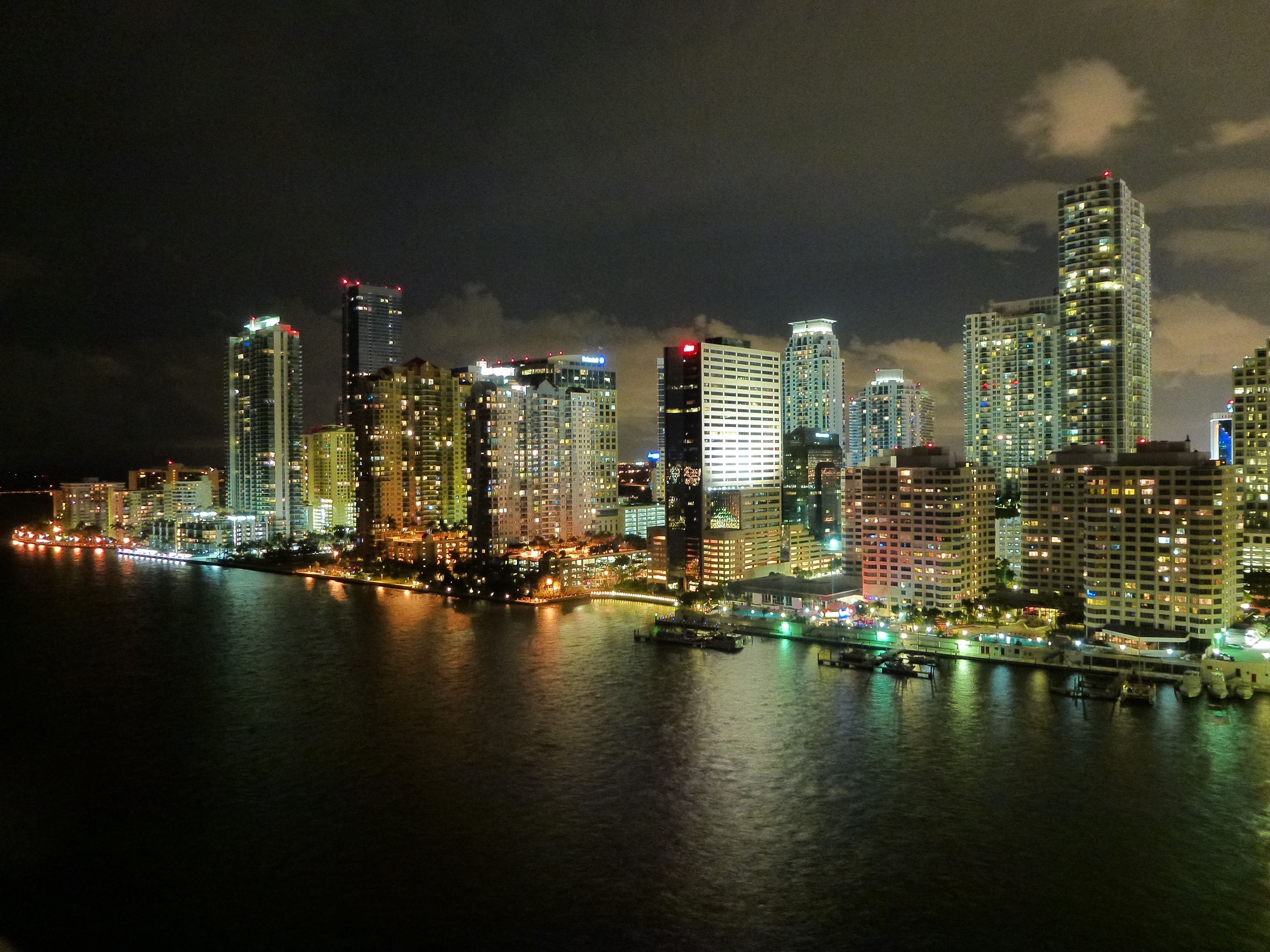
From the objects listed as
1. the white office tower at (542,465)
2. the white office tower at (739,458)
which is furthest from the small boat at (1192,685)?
the white office tower at (542,465)

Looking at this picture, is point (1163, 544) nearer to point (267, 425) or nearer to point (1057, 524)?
point (1057, 524)

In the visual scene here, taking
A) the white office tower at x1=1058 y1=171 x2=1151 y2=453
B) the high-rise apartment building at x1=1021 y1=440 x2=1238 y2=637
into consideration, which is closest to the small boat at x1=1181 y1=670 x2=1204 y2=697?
the high-rise apartment building at x1=1021 y1=440 x2=1238 y2=637

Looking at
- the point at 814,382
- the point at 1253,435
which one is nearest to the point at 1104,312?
the point at 1253,435

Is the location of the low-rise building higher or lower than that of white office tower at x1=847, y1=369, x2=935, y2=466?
lower

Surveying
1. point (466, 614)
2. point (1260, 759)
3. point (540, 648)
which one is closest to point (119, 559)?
point (466, 614)

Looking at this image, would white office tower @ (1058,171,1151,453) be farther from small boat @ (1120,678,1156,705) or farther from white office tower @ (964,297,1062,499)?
small boat @ (1120,678,1156,705)

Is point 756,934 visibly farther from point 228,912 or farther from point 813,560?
point 813,560
